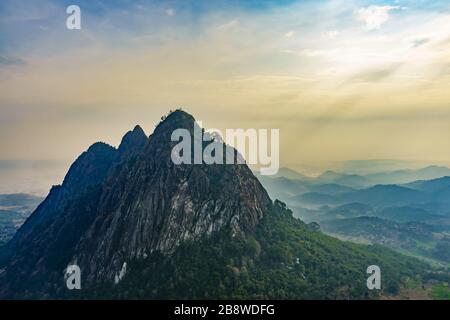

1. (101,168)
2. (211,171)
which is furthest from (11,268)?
(211,171)

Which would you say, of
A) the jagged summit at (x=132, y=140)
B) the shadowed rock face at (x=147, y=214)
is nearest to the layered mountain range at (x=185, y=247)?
the shadowed rock face at (x=147, y=214)

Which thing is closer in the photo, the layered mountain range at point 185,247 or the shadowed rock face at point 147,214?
the layered mountain range at point 185,247

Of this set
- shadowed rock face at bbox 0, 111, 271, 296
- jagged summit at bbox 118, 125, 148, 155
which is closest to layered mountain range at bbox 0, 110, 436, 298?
shadowed rock face at bbox 0, 111, 271, 296

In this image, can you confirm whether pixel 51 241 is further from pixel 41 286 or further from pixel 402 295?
pixel 402 295

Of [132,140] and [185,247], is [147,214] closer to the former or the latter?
[185,247]

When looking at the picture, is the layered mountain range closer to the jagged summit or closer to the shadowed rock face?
the shadowed rock face

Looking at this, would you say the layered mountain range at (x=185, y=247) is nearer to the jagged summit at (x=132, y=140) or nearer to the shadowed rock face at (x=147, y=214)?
the shadowed rock face at (x=147, y=214)

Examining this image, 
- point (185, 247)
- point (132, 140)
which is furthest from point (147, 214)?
point (132, 140)

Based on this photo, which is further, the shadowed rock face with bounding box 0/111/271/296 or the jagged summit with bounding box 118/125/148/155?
the jagged summit with bounding box 118/125/148/155
